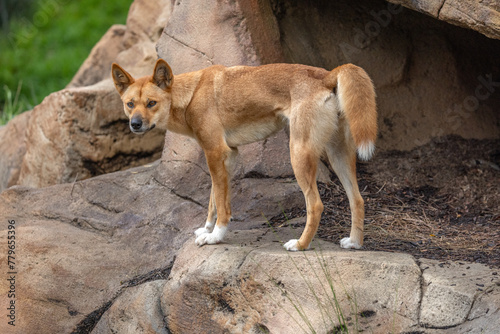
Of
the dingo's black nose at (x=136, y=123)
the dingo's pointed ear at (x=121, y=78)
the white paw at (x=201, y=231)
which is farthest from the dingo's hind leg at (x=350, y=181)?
the dingo's pointed ear at (x=121, y=78)

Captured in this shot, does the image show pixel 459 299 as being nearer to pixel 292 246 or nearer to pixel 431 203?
pixel 292 246

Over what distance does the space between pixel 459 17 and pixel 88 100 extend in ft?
15.3

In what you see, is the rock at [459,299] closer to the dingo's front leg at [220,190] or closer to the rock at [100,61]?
the dingo's front leg at [220,190]

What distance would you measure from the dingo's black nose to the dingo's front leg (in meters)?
0.60

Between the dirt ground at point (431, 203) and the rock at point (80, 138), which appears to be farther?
the rock at point (80, 138)

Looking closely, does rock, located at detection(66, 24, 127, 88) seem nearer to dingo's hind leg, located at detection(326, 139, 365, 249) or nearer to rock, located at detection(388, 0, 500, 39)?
dingo's hind leg, located at detection(326, 139, 365, 249)

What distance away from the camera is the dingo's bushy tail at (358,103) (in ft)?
14.3

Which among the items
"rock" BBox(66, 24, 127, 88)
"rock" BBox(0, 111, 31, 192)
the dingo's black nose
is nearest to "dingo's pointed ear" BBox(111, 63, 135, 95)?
the dingo's black nose

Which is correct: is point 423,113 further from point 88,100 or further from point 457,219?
point 88,100

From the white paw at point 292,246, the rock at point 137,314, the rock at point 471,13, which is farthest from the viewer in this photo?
the rock at point 137,314

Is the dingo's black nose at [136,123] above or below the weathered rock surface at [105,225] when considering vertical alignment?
above

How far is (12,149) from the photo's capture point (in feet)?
29.1

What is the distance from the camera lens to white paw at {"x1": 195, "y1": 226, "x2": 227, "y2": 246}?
4.96 meters

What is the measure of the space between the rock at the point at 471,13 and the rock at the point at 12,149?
20.1 feet
